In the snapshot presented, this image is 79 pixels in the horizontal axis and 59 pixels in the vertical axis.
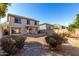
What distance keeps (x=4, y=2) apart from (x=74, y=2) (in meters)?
1.54

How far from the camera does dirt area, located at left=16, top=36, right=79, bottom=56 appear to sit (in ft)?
15.0

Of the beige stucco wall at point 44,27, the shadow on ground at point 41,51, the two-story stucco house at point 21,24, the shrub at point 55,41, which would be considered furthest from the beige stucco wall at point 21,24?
the shrub at point 55,41

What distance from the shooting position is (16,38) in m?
4.50

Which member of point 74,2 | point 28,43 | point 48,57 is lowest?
point 48,57

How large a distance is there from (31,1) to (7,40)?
100 cm

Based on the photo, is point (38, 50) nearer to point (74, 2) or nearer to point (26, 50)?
point (26, 50)

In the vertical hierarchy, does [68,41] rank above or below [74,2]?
below

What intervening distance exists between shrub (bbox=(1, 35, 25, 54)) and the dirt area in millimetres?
155

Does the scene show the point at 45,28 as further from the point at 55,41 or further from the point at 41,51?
the point at 41,51

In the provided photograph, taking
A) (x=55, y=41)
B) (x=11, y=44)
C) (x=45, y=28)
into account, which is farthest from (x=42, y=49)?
(x=11, y=44)

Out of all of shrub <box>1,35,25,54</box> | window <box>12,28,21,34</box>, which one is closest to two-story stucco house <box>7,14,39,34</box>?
window <box>12,28,21,34</box>

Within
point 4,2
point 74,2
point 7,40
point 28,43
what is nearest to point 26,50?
point 28,43

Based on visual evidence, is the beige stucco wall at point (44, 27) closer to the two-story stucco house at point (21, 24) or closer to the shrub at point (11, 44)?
the two-story stucco house at point (21, 24)

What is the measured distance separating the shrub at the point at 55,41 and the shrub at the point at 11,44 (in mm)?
652
